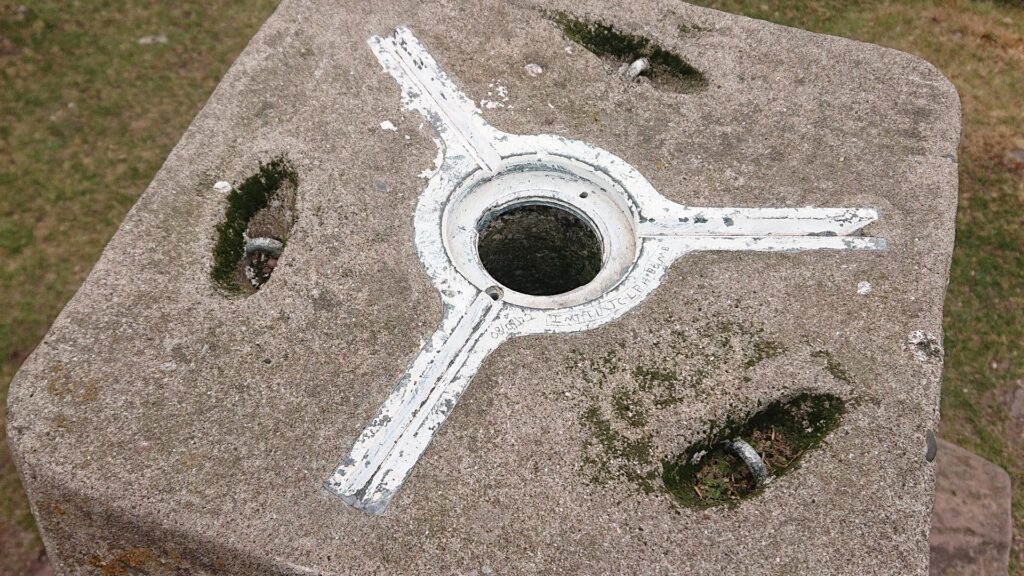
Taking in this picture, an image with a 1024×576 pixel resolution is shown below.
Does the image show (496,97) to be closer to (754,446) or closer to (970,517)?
(754,446)

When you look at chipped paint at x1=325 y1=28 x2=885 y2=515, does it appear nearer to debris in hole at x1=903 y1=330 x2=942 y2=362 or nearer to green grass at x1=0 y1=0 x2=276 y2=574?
Answer: debris in hole at x1=903 y1=330 x2=942 y2=362

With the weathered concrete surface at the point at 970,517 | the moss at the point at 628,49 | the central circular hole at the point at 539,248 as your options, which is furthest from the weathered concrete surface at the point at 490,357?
the weathered concrete surface at the point at 970,517

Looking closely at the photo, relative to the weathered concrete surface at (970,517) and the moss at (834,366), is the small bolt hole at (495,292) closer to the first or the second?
the moss at (834,366)

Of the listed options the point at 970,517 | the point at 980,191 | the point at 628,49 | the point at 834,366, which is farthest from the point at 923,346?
the point at 980,191

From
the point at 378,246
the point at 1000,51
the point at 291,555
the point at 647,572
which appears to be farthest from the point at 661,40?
the point at 1000,51

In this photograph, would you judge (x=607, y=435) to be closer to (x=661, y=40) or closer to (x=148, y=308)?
(x=148, y=308)

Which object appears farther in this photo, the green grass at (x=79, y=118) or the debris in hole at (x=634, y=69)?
A: the green grass at (x=79, y=118)

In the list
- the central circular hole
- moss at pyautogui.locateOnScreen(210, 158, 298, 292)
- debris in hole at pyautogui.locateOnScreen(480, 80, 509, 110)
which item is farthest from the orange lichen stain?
debris in hole at pyautogui.locateOnScreen(480, 80, 509, 110)
